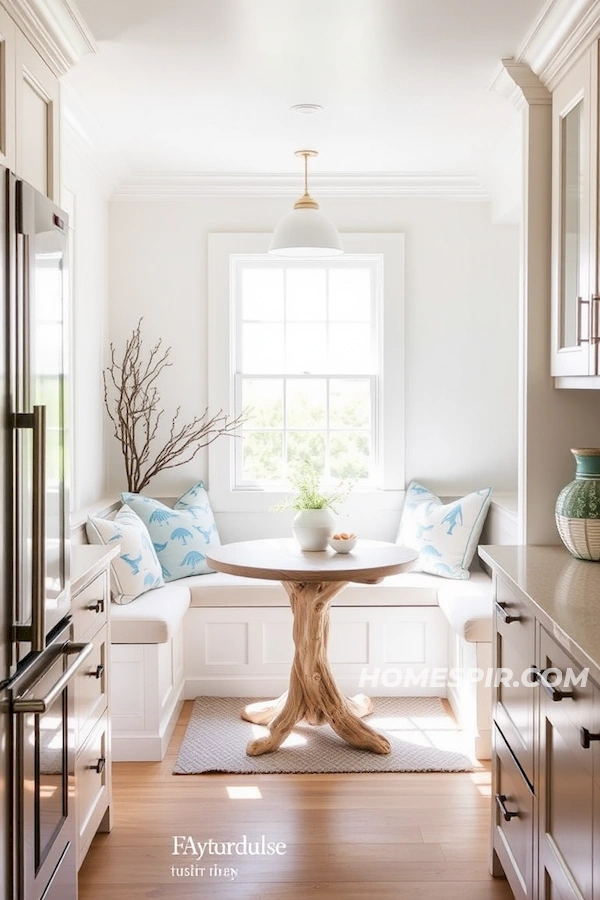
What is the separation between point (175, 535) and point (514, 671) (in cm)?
250

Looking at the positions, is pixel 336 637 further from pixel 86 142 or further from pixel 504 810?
pixel 86 142

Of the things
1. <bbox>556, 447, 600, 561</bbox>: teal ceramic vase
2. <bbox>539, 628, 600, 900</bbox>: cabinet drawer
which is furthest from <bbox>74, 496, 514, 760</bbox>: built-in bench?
<bbox>539, 628, 600, 900</bbox>: cabinet drawer

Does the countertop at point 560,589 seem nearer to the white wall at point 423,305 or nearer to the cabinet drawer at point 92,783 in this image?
the cabinet drawer at point 92,783

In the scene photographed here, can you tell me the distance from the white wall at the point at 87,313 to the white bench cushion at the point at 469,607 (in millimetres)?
1837

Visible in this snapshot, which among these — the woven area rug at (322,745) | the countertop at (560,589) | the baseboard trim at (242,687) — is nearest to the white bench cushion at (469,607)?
the woven area rug at (322,745)

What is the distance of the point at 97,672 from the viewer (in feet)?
9.62

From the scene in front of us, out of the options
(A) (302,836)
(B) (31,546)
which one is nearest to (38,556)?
(B) (31,546)

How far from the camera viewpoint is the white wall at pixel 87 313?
14.3 feet

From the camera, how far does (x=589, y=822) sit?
5.91 feet

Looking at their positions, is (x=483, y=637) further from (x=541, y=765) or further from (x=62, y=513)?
(x=62, y=513)

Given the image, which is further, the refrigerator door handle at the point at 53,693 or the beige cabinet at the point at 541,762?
the refrigerator door handle at the point at 53,693

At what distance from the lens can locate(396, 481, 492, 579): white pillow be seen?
4.71 metres

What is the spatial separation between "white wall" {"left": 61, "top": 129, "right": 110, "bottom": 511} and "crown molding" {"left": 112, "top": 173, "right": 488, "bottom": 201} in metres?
0.24

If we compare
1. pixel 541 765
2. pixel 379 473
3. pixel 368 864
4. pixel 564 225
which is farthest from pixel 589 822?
pixel 379 473
